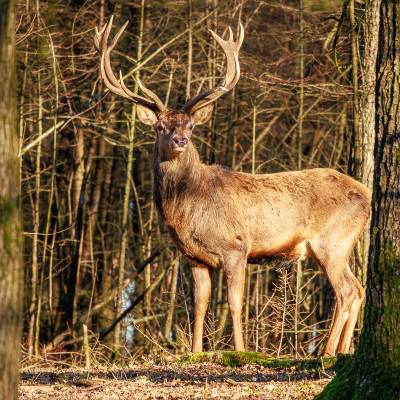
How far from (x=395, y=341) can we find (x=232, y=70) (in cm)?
503

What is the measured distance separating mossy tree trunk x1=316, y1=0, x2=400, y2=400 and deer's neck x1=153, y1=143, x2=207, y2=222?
360 cm

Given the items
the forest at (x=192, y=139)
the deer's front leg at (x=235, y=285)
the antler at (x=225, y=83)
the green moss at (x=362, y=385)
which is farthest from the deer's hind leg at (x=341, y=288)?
the green moss at (x=362, y=385)

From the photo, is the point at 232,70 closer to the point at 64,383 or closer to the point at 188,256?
the point at 188,256

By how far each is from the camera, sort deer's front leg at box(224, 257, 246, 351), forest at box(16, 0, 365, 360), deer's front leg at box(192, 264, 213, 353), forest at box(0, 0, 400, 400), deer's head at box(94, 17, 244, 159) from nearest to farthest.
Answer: forest at box(0, 0, 400, 400) < deer's front leg at box(224, 257, 246, 351) < deer's head at box(94, 17, 244, 159) < deer's front leg at box(192, 264, 213, 353) < forest at box(16, 0, 365, 360)

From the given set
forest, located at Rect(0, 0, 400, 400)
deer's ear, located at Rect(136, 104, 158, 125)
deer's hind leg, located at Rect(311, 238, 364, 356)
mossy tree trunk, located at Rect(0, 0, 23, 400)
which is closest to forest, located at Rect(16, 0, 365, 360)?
forest, located at Rect(0, 0, 400, 400)

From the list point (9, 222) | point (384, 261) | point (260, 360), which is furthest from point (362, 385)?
point (9, 222)

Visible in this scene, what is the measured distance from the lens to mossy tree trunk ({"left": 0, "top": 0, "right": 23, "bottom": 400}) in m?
3.83

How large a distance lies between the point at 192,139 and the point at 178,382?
8310mm

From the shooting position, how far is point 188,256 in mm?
7875

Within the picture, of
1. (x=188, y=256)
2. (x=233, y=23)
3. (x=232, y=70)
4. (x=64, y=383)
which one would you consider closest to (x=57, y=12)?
(x=233, y=23)

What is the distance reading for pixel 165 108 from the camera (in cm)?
818

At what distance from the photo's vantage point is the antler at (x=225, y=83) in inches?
316

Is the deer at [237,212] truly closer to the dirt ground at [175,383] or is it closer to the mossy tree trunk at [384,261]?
the dirt ground at [175,383]

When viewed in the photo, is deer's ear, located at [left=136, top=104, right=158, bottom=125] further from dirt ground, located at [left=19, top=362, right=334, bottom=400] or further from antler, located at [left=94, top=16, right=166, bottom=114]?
dirt ground, located at [left=19, top=362, right=334, bottom=400]
